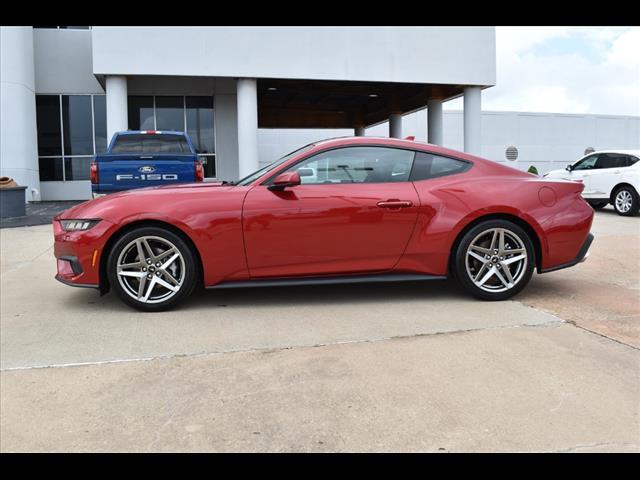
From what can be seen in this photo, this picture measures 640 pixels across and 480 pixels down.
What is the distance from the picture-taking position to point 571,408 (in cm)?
277

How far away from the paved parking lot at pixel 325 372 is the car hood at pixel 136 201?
0.82 meters

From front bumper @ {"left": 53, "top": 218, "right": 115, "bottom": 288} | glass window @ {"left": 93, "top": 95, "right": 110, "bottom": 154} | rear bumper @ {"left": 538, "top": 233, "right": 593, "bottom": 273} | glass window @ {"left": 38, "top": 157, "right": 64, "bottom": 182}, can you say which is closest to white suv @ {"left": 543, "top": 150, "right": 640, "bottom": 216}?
rear bumper @ {"left": 538, "top": 233, "right": 593, "bottom": 273}

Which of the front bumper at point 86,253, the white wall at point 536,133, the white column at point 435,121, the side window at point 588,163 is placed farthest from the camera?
the white wall at point 536,133

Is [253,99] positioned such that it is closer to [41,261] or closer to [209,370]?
[41,261]

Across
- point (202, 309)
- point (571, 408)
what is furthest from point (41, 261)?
point (571, 408)

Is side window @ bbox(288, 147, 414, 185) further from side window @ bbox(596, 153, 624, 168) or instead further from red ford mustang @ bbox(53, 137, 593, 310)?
side window @ bbox(596, 153, 624, 168)

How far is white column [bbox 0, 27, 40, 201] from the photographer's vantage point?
58.0 feet

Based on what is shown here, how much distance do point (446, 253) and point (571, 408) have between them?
2197mm

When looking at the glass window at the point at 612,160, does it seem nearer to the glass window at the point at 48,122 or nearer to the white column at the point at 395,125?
the white column at the point at 395,125

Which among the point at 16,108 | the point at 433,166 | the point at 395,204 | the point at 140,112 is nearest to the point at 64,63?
the point at 16,108

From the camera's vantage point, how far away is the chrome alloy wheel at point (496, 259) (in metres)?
4.86

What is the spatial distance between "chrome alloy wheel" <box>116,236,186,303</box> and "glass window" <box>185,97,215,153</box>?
1556 centimetres

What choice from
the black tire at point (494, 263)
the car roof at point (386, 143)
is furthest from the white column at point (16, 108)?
the black tire at point (494, 263)

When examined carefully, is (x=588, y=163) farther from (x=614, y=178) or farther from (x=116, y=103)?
(x=116, y=103)
